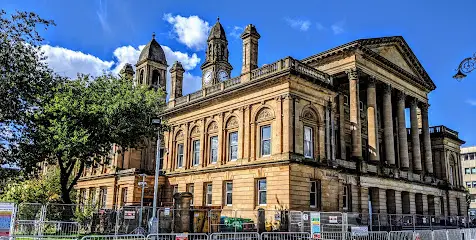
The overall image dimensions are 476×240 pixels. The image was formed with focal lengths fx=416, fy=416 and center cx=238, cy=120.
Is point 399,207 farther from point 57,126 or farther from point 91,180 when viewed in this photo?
point 91,180

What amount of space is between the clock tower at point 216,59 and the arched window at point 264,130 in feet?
81.1

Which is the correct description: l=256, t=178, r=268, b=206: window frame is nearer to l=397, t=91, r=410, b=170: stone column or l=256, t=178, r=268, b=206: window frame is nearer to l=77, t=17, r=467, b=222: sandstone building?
l=77, t=17, r=467, b=222: sandstone building

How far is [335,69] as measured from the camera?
37094 mm

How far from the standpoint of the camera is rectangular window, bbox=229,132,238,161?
33969mm

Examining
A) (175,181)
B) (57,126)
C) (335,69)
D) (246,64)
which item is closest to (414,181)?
(335,69)

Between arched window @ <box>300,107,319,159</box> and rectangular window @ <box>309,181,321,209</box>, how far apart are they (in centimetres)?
204

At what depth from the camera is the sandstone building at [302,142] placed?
29.8m

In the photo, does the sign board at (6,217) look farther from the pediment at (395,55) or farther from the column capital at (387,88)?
the column capital at (387,88)

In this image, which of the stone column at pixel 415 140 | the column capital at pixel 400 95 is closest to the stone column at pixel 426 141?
the stone column at pixel 415 140

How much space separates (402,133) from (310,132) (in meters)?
14.8

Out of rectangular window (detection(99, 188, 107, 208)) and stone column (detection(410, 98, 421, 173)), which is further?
rectangular window (detection(99, 188, 107, 208))

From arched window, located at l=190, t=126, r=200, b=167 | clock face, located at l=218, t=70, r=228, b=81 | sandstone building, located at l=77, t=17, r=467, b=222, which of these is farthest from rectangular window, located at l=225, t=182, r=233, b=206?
clock face, located at l=218, t=70, r=228, b=81

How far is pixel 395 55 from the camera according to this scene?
137ft

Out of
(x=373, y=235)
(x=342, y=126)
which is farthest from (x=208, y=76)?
(x=373, y=235)
